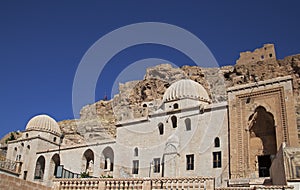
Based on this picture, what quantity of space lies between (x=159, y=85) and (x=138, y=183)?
41639 mm

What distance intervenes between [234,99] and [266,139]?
371cm

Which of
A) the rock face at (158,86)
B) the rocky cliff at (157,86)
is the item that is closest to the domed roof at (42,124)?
the rock face at (158,86)

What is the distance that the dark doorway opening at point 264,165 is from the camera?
22.2 meters

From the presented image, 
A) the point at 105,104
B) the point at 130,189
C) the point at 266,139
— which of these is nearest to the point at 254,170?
the point at 266,139

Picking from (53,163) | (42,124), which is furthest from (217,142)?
(42,124)

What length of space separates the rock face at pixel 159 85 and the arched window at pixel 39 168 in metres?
12.7

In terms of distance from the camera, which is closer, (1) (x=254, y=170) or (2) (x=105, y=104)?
(1) (x=254, y=170)

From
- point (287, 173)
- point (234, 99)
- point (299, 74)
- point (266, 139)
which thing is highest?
point (299, 74)

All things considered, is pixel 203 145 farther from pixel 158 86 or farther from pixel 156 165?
pixel 158 86

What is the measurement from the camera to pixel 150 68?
58125 millimetres

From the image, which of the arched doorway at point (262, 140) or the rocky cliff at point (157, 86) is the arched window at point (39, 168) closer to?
the rocky cliff at point (157, 86)

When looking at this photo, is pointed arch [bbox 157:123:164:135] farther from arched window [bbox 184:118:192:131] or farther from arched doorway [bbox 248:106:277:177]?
arched doorway [bbox 248:106:277:177]

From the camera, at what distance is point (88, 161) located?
34.1 meters

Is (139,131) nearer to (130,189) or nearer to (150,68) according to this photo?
(130,189)
